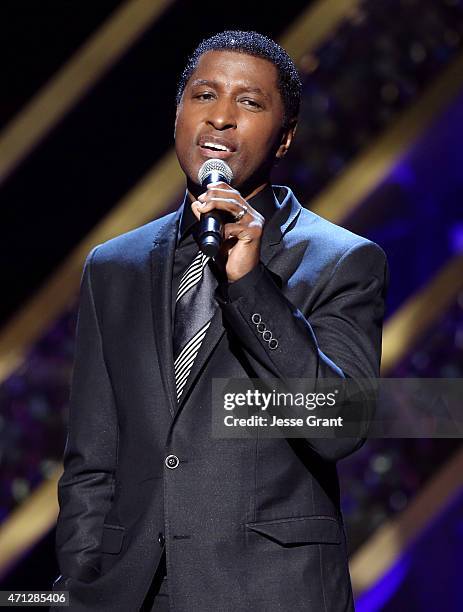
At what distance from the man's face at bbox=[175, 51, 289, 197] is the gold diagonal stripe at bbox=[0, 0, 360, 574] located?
148cm

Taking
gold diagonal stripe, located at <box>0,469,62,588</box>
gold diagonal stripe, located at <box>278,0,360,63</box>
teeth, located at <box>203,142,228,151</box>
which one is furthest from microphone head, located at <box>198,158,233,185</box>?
gold diagonal stripe, located at <box>0,469,62,588</box>

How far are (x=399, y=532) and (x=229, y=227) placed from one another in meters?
2.05

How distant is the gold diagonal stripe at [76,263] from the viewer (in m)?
3.11

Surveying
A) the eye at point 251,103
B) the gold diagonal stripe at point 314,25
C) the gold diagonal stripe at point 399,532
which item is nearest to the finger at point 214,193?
the eye at point 251,103

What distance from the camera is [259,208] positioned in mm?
1631

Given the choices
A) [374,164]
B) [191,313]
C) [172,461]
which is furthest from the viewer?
[374,164]

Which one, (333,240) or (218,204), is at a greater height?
(218,204)

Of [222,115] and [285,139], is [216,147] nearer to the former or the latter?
[222,115]

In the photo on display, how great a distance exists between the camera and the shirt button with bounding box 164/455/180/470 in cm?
143

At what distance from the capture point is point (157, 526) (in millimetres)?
1442

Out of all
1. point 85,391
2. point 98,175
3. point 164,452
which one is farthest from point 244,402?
point 98,175

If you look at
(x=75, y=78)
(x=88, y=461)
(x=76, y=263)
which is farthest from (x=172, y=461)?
(x=75, y=78)

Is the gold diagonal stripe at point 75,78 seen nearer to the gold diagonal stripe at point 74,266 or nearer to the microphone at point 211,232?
the gold diagonal stripe at point 74,266

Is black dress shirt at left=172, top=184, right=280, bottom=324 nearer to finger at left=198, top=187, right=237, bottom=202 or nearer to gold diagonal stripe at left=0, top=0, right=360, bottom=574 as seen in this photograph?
finger at left=198, top=187, right=237, bottom=202
